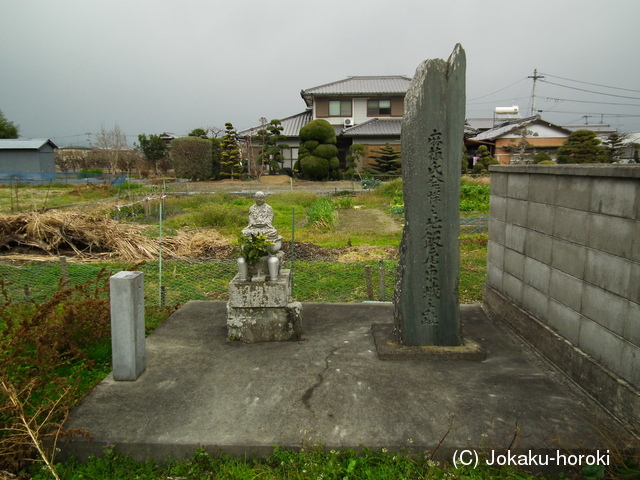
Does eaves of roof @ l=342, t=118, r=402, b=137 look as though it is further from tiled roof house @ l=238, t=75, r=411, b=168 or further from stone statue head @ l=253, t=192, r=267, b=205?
stone statue head @ l=253, t=192, r=267, b=205

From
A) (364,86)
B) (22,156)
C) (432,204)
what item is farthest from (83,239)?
(364,86)

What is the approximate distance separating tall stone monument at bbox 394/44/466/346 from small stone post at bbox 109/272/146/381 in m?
2.81

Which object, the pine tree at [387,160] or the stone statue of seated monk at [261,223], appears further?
the pine tree at [387,160]

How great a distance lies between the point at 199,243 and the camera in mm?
11414

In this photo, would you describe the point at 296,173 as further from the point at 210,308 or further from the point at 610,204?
the point at 610,204

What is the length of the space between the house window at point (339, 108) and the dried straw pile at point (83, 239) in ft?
96.1

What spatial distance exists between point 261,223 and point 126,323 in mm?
2066

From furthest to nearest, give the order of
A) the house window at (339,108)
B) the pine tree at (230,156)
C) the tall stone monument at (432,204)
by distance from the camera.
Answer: the house window at (339,108) → the pine tree at (230,156) → the tall stone monument at (432,204)

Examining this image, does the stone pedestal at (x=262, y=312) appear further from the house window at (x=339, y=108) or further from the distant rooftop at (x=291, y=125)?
the house window at (x=339, y=108)

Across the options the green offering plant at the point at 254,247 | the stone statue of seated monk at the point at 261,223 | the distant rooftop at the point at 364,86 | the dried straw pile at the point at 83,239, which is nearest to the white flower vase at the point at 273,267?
the green offering plant at the point at 254,247

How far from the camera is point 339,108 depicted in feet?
125

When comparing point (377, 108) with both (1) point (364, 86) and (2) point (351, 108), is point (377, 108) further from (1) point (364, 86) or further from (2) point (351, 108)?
(1) point (364, 86)

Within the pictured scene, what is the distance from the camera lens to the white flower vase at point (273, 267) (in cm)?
528

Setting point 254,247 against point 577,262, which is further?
point 254,247
